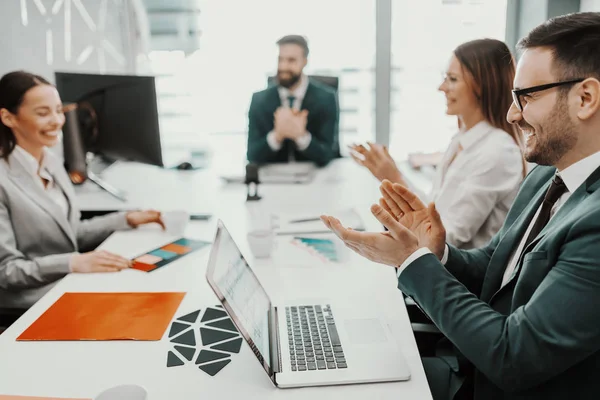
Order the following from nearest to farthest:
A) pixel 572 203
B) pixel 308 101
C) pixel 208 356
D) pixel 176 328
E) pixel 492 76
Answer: pixel 572 203, pixel 208 356, pixel 176 328, pixel 492 76, pixel 308 101

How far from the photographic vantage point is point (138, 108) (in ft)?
8.18

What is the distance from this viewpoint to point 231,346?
1219mm

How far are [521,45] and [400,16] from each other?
325cm

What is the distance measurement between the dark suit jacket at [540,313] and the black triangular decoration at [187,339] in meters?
0.50

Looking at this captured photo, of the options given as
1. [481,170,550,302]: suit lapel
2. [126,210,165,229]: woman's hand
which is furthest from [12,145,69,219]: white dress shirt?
[481,170,550,302]: suit lapel

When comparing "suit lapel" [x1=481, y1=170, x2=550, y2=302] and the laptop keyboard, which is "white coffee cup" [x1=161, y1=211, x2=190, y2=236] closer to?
the laptop keyboard

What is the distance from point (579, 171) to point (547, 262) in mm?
205

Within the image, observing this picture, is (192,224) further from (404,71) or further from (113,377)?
(404,71)

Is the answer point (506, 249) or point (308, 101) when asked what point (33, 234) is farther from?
point (308, 101)

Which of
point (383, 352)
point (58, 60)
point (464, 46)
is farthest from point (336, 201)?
point (58, 60)

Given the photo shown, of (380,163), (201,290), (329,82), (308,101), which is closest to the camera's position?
(201,290)

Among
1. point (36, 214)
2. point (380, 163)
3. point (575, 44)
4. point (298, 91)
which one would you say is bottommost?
point (36, 214)

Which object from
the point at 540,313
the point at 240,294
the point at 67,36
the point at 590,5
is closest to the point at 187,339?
the point at 240,294

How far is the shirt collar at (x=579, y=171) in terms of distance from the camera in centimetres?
106
